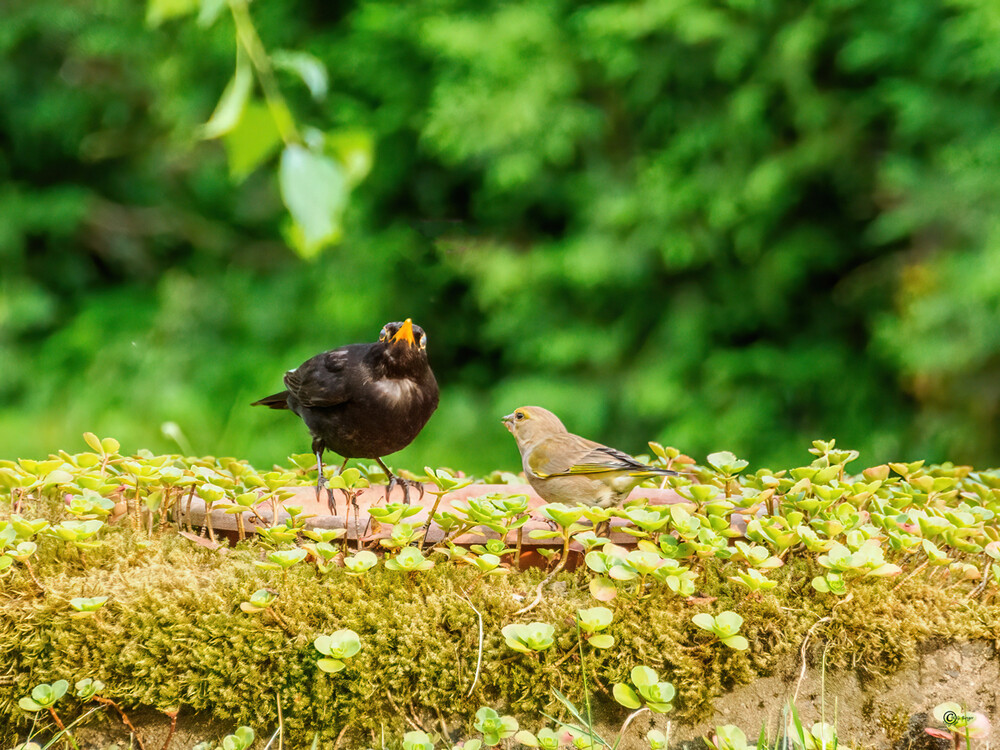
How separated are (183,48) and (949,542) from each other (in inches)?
205

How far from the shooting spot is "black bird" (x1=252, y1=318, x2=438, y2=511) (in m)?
2.58

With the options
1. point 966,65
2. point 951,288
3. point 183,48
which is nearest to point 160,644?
point 951,288

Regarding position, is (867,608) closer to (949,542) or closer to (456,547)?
(949,542)

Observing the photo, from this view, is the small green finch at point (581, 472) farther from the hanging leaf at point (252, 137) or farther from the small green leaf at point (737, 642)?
the hanging leaf at point (252, 137)

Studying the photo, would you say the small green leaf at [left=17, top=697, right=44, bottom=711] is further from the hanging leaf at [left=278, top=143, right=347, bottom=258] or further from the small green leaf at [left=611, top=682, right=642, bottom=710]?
the hanging leaf at [left=278, top=143, right=347, bottom=258]

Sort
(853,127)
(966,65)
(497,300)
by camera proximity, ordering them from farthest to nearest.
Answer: (497,300) < (853,127) < (966,65)

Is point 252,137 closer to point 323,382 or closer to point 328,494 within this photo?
point 328,494

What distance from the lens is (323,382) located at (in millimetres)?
2721

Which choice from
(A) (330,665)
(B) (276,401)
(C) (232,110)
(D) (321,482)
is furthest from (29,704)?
(B) (276,401)

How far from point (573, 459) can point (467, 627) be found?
21.8 inches

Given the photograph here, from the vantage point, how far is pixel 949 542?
6.22 ft

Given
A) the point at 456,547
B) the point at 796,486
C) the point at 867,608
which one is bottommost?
the point at 867,608

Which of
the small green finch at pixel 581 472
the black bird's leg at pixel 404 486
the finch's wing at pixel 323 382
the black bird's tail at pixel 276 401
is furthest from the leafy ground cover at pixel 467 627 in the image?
the black bird's tail at pixel 276 401

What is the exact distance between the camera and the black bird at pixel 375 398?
258cm
